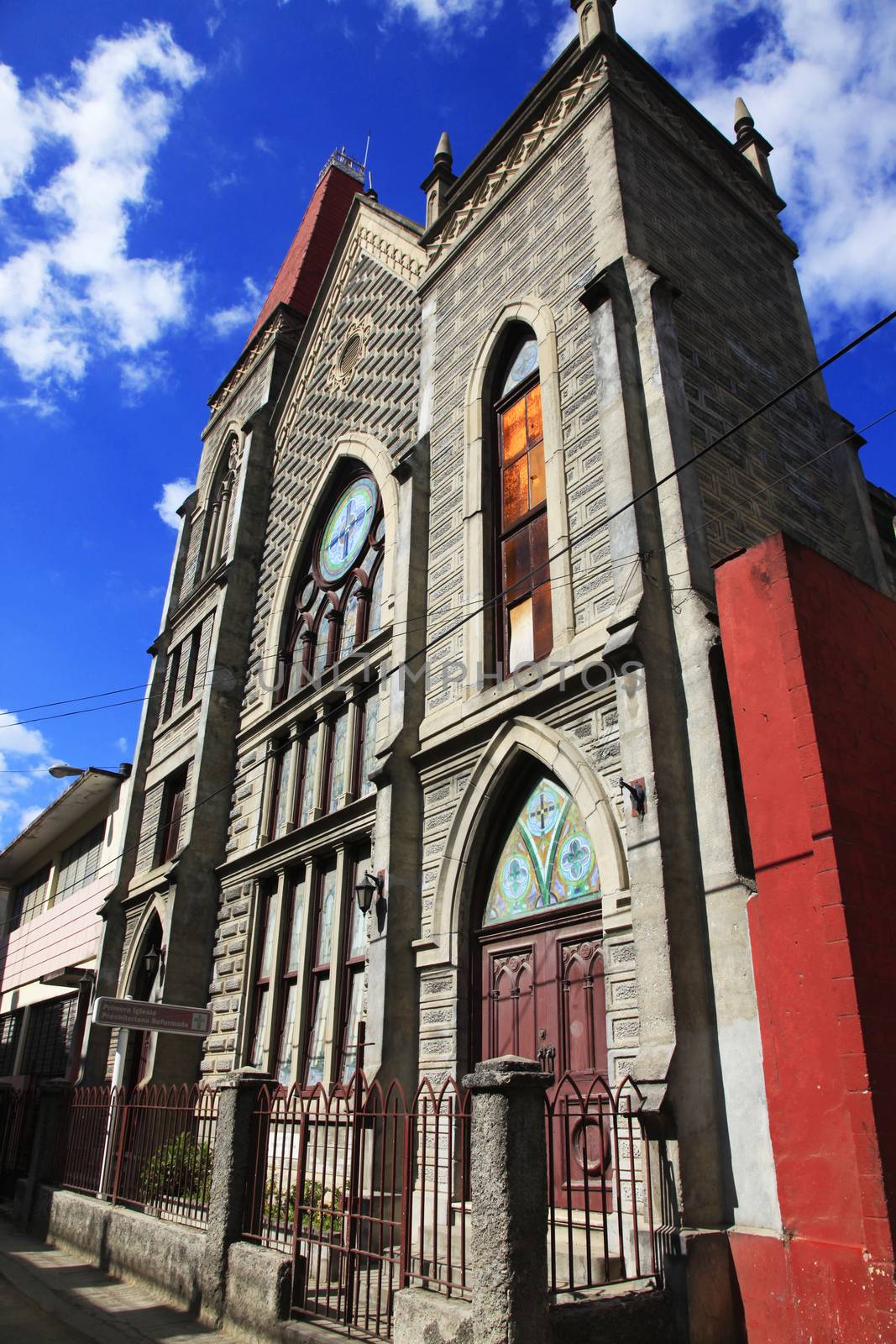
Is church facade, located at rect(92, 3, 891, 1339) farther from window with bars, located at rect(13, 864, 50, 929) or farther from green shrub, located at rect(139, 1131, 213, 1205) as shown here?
window with bars, located at rect(13, 864, 50, 929)

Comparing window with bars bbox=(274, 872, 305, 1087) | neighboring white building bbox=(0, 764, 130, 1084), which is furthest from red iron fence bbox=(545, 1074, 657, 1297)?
neighboring white building bbox=(0, 764, 130, 1084)

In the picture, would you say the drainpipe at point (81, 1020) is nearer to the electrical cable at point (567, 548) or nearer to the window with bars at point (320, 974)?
the electrical cable at point (567, 548)

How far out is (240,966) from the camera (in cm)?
1357

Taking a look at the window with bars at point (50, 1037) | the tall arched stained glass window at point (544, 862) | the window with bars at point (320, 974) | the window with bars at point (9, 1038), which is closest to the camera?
the tall arched stained glass window at point (544, 862)

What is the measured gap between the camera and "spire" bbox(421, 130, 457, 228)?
1434 centimetres

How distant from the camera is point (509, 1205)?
15.1 feet

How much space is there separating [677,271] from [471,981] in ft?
26.6

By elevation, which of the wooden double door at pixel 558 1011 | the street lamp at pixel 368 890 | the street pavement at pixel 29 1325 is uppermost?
the street lamp at pixel 368 890

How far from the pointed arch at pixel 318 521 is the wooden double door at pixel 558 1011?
5647 mm

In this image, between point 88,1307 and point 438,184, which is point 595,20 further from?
point 88,1307

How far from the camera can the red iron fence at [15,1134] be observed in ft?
44.6

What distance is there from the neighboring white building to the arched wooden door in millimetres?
10370

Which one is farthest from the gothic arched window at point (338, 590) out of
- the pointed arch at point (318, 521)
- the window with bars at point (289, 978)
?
the window with bars at point (289, 978)

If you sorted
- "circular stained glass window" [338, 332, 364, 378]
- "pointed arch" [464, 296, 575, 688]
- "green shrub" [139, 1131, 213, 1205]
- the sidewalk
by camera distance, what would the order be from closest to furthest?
the sidewalk → "green shrub" [139, 1131, 213, 1205] → "pointed arch" [464, 296, 575, 688] → "circular stained glass window" [338, 332, 364, 378]
